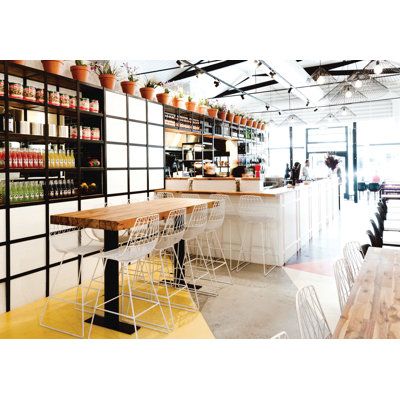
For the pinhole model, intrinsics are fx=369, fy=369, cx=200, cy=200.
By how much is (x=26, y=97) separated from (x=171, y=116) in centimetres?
339

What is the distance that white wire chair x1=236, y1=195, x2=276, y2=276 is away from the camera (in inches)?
216

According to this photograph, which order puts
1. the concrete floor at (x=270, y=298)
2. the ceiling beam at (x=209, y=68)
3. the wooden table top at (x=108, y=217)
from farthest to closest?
the ceiling beam at (x=209, y=68) → the concrete floor at (x=270, y=298) → the wooden table top at (x=108, y=217)

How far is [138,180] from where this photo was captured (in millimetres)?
6023

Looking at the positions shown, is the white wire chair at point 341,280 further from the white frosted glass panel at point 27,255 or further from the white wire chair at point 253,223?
the white frosted glass panel at point 27,255

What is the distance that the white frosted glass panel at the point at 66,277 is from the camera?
445 centimetres

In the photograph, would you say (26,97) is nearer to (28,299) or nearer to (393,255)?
(28,299)

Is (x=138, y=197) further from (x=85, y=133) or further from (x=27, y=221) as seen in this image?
(x=27, y=221)

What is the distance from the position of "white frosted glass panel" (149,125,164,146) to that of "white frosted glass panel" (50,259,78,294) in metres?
2.53

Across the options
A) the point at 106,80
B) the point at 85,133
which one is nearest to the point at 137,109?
the point at 106,80

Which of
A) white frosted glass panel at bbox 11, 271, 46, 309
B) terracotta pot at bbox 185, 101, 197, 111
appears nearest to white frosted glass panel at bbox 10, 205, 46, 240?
white frosted glass panel at bbox 11, 271, 46, 309

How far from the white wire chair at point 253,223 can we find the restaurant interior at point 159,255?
0.09ft

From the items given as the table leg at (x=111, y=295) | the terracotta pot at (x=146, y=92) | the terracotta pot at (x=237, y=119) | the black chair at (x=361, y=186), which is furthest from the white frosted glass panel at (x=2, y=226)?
the black chair at (x=361, y=186)
